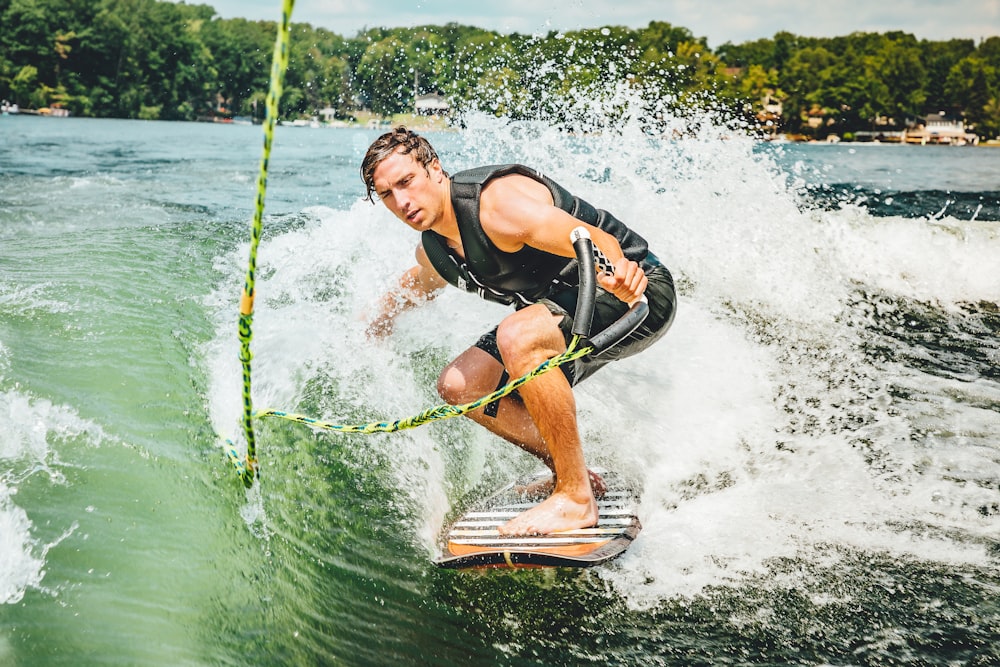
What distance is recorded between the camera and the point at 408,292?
412 centimetres

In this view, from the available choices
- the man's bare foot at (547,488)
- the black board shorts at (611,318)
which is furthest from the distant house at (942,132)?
the man's bare foot at (547,488)

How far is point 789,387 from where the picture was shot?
18.4 ft

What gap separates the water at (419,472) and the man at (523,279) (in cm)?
47

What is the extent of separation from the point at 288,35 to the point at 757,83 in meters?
82.4

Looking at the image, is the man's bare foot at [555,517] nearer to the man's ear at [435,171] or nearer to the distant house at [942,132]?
the man's ear at [435,171]

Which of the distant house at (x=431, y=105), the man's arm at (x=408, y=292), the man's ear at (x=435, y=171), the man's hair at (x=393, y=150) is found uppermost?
the distant house at (x=431, y=105)

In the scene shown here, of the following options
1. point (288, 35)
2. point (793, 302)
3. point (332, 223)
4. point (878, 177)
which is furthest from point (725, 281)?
point (878, 177)

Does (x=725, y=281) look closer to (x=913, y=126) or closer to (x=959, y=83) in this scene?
(x=913, y=126)

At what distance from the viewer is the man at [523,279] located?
128 inches

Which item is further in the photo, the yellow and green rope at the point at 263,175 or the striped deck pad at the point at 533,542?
the striped deck pad at the point at 533,542

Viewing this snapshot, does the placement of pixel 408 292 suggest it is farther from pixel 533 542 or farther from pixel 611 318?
pixel 533 542

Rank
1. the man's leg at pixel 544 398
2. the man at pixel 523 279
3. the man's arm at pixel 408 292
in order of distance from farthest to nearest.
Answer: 1. the man's arm at pixel 408 292
2. the man's leg at pixel 544 398
3. the man at pixel 523 279

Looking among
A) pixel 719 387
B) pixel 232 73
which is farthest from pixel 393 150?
pixel 232 73

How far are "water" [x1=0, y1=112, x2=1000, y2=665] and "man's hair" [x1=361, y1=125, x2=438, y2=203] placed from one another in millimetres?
1321
